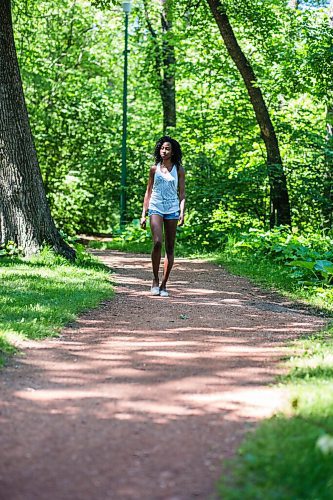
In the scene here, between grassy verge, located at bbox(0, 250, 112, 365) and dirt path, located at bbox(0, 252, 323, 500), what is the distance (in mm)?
Result: 216

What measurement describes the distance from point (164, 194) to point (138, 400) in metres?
4.83

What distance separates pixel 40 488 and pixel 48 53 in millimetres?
23462

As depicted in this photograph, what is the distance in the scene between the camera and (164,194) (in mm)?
9195

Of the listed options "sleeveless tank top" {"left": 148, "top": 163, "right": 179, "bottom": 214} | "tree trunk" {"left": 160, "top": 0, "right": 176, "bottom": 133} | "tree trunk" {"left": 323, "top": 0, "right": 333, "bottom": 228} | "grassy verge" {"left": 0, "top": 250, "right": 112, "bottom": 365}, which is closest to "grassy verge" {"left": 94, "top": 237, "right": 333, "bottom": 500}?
"grassy verge" {"left": 0, "top": 250, "right": 112, "bottom": 365}

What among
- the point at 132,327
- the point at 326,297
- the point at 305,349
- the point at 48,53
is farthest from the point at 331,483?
the point at 48,53

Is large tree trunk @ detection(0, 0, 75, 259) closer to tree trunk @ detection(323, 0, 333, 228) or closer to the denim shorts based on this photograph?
the denim shorts

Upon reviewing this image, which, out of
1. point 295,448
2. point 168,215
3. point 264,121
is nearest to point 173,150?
point 168,215

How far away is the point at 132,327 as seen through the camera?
→ 723 cm

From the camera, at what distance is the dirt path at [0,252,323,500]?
3.45 m

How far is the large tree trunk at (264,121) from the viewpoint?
627 inches

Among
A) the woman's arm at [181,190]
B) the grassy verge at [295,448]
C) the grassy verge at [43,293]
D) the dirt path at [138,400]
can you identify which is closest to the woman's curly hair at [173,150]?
the woman's arm at [181,190]

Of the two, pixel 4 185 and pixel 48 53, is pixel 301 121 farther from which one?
pixel 48 53

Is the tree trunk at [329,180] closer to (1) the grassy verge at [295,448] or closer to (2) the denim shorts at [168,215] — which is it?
(2) the denim shorts at [168,215]

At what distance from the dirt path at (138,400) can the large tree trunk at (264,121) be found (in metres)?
8.38
